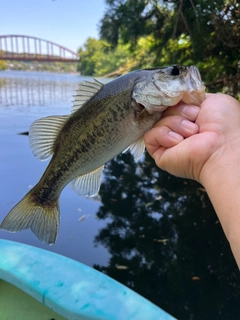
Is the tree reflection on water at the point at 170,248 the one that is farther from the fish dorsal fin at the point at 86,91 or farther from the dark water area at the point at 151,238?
the fish dorsal fin at the point at 86,91

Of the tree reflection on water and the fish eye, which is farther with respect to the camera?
the tree reflection on water

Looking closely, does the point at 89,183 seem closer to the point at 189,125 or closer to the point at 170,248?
the point at 189,125

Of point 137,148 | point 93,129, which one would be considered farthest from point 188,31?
point 93,129

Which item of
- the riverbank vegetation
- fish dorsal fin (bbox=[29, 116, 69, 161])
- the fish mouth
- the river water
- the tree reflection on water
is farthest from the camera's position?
the riverbank vegetation

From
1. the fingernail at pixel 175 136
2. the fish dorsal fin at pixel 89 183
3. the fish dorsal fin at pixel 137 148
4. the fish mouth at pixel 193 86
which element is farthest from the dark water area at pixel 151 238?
the fish mouth at pixel 193 86

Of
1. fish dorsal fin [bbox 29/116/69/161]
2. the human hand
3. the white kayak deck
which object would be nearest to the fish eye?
the human hand

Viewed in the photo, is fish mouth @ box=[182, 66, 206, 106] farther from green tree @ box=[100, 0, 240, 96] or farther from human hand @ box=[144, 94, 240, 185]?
green tree @ box=[100, 0, 240, 96]
